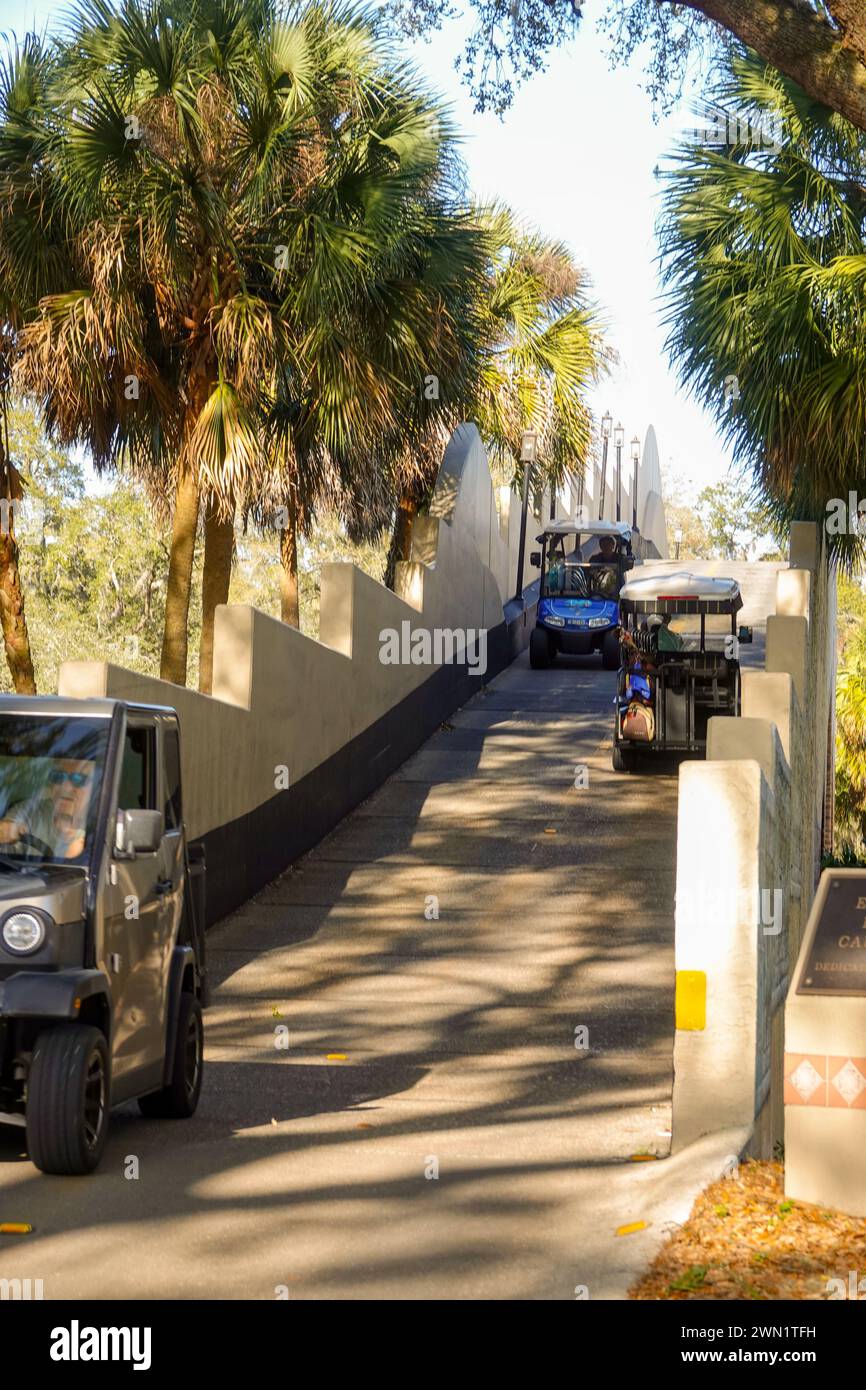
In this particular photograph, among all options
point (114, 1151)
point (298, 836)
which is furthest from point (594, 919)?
point (114, 1151)

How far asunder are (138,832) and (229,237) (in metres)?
9.48

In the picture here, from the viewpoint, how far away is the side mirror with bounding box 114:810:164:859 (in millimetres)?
7023

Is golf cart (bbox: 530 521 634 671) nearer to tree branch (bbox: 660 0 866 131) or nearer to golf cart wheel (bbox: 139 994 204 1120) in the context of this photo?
tree branch (bbox: 660 0 866 131)

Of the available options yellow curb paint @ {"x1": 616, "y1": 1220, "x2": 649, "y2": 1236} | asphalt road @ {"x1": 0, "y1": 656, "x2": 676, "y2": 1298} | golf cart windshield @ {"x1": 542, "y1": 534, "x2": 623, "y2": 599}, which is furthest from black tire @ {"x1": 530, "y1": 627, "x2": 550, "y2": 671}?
yellow curb paint @ {"x1": 616, "y1": 1220, "x2": 649, "y2": 1236}

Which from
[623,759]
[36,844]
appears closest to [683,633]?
[623,759]

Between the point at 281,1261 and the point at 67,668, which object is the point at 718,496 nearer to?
the point at 67,668

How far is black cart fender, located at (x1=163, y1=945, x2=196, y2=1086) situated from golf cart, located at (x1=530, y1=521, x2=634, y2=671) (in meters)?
19.2

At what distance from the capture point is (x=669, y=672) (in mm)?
18500

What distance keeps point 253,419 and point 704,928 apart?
895 centimetres

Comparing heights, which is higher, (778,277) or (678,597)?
(778,277)

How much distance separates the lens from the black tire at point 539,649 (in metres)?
27.5

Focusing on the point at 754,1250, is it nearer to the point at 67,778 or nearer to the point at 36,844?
the point at 36,844

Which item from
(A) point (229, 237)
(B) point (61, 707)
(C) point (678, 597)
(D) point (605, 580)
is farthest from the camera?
(D) point (605, 580)

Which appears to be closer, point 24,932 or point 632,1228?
point 632,1228
